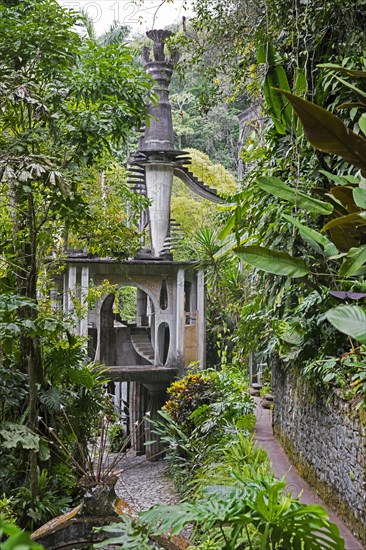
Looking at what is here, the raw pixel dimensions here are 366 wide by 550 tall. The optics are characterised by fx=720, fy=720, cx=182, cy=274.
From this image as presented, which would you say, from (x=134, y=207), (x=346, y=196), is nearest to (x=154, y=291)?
(x=134, y=207)

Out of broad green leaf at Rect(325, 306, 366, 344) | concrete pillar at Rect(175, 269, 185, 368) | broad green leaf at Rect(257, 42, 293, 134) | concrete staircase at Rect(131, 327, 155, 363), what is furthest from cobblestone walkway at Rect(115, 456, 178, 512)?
broad green leaf at Rect(325, 306, 366, 344)

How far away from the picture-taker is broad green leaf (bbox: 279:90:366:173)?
4129 mm

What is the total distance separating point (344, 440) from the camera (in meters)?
4.98

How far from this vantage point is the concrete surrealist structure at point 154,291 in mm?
13375

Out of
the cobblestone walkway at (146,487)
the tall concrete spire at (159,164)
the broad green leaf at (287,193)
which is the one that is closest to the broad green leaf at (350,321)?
the broad green leaf at (287,193)

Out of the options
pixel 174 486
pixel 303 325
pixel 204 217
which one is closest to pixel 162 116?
pixel 204 217

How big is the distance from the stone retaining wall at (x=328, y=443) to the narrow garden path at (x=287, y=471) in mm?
53

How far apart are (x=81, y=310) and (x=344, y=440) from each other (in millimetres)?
3372

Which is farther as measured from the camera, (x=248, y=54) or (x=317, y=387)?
(x=248, y=54)

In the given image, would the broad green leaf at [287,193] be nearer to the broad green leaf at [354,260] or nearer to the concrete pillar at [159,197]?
the broad green leaf at [354,260]

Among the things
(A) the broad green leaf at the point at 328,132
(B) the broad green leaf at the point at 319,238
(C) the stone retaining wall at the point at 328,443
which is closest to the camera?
(A) the broad green leaf at the point at 328,132

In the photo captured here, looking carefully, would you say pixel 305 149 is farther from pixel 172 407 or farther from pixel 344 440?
pixel 172 407

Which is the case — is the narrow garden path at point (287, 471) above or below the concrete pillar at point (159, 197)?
below

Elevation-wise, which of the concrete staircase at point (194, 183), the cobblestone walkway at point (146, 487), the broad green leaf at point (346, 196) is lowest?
the cobblestone walkway at point (146, 487)
